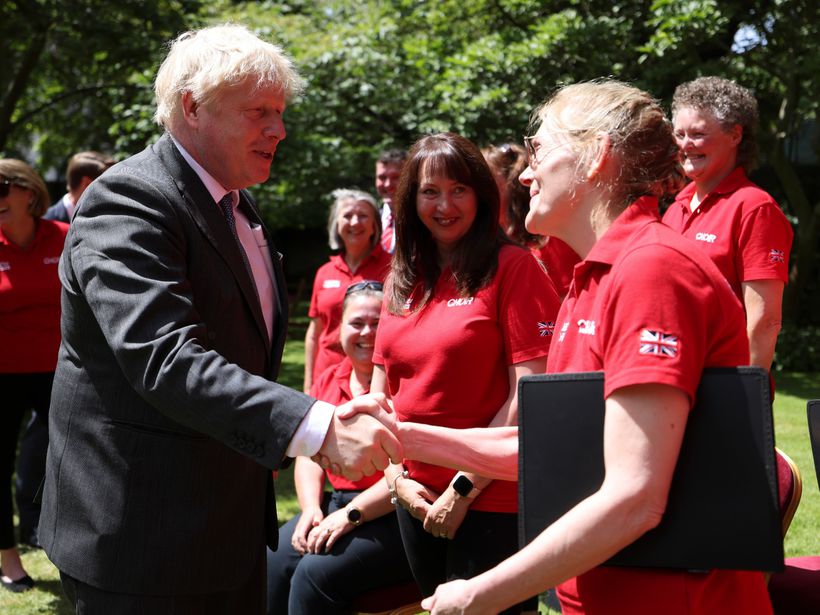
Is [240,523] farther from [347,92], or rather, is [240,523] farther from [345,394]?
[347,92]

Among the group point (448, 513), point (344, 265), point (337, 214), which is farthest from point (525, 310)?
point (337, 214)

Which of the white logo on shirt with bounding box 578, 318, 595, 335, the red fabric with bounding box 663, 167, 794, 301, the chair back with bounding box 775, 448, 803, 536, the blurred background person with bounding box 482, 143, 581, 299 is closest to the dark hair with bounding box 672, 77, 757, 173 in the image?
the red fabric with bounding box 663, 167, 794, 301

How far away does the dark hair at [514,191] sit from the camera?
469cm

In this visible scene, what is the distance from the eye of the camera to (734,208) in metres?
4.12

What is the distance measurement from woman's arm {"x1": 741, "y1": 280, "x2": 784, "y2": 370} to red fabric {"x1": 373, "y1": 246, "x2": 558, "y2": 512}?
1.23 m

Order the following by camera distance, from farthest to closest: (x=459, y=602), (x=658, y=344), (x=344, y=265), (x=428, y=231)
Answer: (x=344, y=265) → (x=428, y=231) → (x=459, y=602) → (x=658, y=344)

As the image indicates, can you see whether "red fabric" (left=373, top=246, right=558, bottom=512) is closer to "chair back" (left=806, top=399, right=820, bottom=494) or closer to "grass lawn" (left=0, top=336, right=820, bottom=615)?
"chair back" (left=806, top=399, right=820, bottom=494)

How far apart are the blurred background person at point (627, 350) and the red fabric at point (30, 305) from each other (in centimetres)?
426

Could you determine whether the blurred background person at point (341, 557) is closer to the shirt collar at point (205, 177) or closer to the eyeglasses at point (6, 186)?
the shirt collar at point (205, 177)

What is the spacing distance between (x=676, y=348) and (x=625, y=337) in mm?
101

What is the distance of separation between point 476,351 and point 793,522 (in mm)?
3703

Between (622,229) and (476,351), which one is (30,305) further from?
(622,229)

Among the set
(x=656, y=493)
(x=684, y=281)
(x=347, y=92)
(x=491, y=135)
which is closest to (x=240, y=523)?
(x=656, y=493)

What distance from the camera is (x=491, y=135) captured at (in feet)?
39.2
